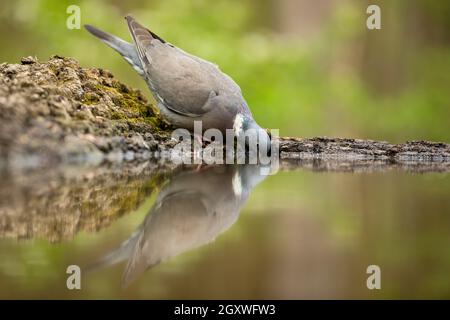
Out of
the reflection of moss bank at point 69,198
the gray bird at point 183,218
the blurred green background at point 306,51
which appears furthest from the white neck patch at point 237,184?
the blurred green background at point 306,51

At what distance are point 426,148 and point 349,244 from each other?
129 inches

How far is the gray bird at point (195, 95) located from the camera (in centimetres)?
562

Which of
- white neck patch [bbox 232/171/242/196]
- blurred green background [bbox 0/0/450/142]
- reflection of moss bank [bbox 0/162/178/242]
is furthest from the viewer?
blurred green background [bbox 0/0/450/142]

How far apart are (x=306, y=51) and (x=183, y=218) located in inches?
323

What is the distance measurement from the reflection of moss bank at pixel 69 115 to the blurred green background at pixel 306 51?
4.57m

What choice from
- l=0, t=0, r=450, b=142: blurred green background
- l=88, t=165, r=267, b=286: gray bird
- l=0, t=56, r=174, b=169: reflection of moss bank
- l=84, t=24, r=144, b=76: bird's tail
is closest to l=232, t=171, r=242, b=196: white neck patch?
l=88, t=165, r=267, b=286: gray bird

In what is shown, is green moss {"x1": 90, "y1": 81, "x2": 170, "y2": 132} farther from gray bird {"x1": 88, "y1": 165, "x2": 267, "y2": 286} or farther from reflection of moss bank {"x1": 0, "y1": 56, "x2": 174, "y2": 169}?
gray bird {"x1": 88, "y1": 165, "x2": 267, "y2": 286}

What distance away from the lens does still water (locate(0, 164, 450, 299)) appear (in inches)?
88.9

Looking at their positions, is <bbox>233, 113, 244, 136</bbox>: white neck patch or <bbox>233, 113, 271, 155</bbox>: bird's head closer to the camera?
<bbox>233, 113, 271, 155</bbox>: bird's head

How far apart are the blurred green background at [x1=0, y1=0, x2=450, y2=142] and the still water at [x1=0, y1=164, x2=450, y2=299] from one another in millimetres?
6325

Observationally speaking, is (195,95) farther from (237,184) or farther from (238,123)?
(237,184)

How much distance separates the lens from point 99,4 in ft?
33.0

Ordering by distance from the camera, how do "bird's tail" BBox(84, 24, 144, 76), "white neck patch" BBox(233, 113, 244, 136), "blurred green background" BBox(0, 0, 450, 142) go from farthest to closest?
"blurred green background" BBox(0, 0, 450, 142), "bird's tail" BBox(84, 24, 144, 76), "white neck patch" BBox(233, 113, 244, 136)

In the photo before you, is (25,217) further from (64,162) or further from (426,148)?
(426,148)
